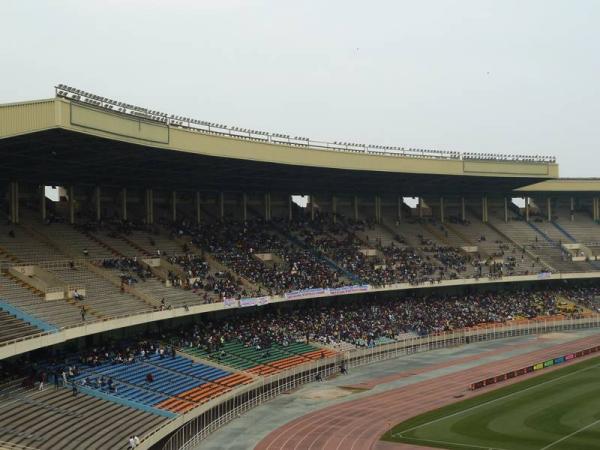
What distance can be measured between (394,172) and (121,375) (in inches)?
1388

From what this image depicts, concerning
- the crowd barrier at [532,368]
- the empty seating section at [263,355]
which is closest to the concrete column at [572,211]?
the crowd barrier at [532,368]

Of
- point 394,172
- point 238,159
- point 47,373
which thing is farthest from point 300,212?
point 47,373

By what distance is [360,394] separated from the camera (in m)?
47.0

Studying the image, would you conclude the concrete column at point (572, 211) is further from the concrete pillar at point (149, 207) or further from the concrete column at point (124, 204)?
the concrete column at point (124, 204)

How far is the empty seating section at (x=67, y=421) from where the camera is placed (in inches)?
1160

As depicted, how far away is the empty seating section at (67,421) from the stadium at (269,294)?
0.38 feet

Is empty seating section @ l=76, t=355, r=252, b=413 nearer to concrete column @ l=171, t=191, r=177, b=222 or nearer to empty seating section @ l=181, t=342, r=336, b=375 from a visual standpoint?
empty seating section @ l=181, t=342, r=336, b=375

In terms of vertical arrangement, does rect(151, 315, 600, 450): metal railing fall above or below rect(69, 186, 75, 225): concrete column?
below

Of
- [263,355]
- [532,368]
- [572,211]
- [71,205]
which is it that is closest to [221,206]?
[71,205]

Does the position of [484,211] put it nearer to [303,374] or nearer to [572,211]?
[572,211]

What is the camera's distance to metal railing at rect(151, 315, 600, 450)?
120 ft

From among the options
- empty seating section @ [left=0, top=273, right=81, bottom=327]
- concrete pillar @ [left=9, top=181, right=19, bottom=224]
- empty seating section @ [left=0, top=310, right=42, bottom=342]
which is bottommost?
empty seating section @ [left=0, top=310, right=42, bottom=342]

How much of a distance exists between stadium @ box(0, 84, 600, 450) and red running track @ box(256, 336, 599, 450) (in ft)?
0.64

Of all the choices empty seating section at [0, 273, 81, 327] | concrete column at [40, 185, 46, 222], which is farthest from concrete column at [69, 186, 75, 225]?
empty seating section at [0, 273, 81, 327]
